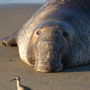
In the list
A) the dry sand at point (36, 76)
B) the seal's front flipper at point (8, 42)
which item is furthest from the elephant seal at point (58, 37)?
the seal's front flipper at point (8, 42)

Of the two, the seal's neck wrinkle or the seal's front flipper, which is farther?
the seal's front flipper

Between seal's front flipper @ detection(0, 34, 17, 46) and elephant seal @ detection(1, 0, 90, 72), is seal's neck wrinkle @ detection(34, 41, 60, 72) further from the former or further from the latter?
seal's front flipper @ detection(0, 34, 17, 46)

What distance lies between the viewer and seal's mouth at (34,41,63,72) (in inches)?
283

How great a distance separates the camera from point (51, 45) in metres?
7.25

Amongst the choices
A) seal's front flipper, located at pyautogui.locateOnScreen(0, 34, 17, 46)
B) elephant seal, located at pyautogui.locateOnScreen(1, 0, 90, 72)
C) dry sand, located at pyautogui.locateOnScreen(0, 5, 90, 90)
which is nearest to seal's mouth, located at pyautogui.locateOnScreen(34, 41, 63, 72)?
elephant seal, located at pyautogui.locateOnScreen(1, 0, 90, 72)

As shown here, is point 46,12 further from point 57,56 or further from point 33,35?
point 57,56

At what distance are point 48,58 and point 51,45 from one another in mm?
226

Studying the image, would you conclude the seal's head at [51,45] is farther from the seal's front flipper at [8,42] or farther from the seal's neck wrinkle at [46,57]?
the seal's front flipper at [8,42]

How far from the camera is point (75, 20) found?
836 cm

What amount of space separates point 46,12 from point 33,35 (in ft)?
3.80

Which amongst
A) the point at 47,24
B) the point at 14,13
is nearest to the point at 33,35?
the point at 47,24

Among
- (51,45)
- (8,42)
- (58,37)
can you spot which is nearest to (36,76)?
(51,45)

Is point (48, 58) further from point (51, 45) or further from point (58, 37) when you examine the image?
point (58, 37)

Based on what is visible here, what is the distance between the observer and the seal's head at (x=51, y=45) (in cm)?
721
